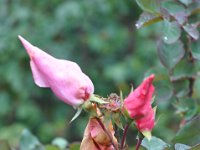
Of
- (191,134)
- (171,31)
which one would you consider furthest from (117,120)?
(171,31)

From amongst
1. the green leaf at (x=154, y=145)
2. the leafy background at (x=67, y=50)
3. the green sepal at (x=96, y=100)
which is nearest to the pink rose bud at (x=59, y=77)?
the green sepal at (x=96, y=100)

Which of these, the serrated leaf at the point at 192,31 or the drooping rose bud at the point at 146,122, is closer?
the drooping rose bud at the point at 146,122

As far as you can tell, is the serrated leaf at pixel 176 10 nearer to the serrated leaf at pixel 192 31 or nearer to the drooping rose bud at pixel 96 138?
the serrated leaf at pixel 192 31

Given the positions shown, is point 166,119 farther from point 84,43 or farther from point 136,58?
Result: point 84,43

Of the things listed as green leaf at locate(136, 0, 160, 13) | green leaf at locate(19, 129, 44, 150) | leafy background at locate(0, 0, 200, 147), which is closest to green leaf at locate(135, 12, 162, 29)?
green leaf at locate(136, 0, 160, 13)

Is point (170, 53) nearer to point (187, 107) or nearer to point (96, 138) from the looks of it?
point (187, 107)

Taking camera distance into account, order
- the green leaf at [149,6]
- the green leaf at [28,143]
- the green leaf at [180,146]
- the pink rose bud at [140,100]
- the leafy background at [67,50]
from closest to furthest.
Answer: the pink rose bud at [140,100]
the green leaf at [180,146]
the green leaf at [149,6]
the green leaf at [28,143]
the leafy background at [67,50]
